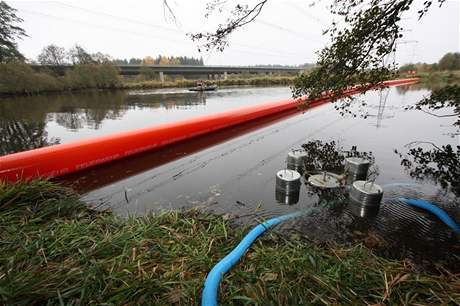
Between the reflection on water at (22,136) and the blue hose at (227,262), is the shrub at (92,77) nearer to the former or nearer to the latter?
the reflection on water at (22,136)

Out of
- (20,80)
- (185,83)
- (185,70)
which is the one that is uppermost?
(185,70)

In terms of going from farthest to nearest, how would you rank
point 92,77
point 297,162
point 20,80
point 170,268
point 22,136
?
1. point 92,77
2. point 20,80
3. point 22,136
4. point 297,162
5. point 170,268

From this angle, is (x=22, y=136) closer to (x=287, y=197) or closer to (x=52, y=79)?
(x=287, y=197)

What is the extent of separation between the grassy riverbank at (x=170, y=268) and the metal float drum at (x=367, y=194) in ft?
2.49

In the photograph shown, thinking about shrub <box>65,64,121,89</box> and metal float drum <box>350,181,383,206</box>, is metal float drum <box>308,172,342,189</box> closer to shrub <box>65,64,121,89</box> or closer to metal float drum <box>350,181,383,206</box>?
metal float drum <box>350,181,383,206</box>

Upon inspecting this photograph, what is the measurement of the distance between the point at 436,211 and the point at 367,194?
0.74 m

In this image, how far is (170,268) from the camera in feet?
5.14

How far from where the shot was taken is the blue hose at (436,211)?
2199 mm

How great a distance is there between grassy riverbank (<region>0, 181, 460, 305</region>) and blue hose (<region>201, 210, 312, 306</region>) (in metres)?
0.05

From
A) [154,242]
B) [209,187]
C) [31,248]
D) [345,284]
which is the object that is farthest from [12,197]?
[345,284]

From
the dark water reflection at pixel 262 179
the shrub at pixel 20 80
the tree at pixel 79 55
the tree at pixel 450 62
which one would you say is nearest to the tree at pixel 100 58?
the tree at pixel 79 55

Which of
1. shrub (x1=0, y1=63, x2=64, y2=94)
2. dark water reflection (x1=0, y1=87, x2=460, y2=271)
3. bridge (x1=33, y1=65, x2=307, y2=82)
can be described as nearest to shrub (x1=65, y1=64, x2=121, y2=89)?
shrub (x1=0, y1=63, x2=64, y2=94)

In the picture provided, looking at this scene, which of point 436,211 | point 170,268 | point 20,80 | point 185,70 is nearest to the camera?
point 170,268

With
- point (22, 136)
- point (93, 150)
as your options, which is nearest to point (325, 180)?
point (93, 150)
